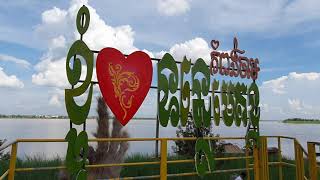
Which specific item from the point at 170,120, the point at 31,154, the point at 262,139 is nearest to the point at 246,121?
the point at 262,139

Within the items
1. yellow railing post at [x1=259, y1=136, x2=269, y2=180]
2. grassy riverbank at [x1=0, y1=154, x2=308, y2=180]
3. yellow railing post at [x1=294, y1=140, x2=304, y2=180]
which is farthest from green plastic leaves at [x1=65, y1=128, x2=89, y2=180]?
yellow railing post at [x1=259, y1=136, x2=269, y2=180]

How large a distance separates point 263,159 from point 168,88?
8.71 ft

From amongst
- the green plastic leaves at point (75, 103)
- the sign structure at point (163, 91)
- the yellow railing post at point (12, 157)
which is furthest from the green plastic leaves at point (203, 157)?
the yellow railing post at point (12, 157)

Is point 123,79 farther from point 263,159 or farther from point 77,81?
point 263,159

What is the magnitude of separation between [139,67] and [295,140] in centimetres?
323

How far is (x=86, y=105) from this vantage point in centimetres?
616

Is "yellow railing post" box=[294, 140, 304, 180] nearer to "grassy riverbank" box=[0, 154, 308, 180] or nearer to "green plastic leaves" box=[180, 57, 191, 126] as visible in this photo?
"green plastic leaves" box=[180, 57, 191, 126]

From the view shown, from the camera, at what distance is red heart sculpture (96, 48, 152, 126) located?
258 inches

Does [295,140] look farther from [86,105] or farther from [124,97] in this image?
[86,105]

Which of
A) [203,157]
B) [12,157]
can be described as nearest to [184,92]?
[203,157]

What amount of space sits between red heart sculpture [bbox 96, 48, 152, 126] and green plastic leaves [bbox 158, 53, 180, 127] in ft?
1.20

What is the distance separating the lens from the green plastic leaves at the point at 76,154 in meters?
5.83

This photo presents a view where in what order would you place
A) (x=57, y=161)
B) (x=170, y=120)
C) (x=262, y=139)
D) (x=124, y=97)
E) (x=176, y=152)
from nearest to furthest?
(x=124, y=97), (x=170, y=120), (x=262, y=139), (x=57, y=161), (x=176, y=152)

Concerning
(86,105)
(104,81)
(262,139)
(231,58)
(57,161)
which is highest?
(231,58)
